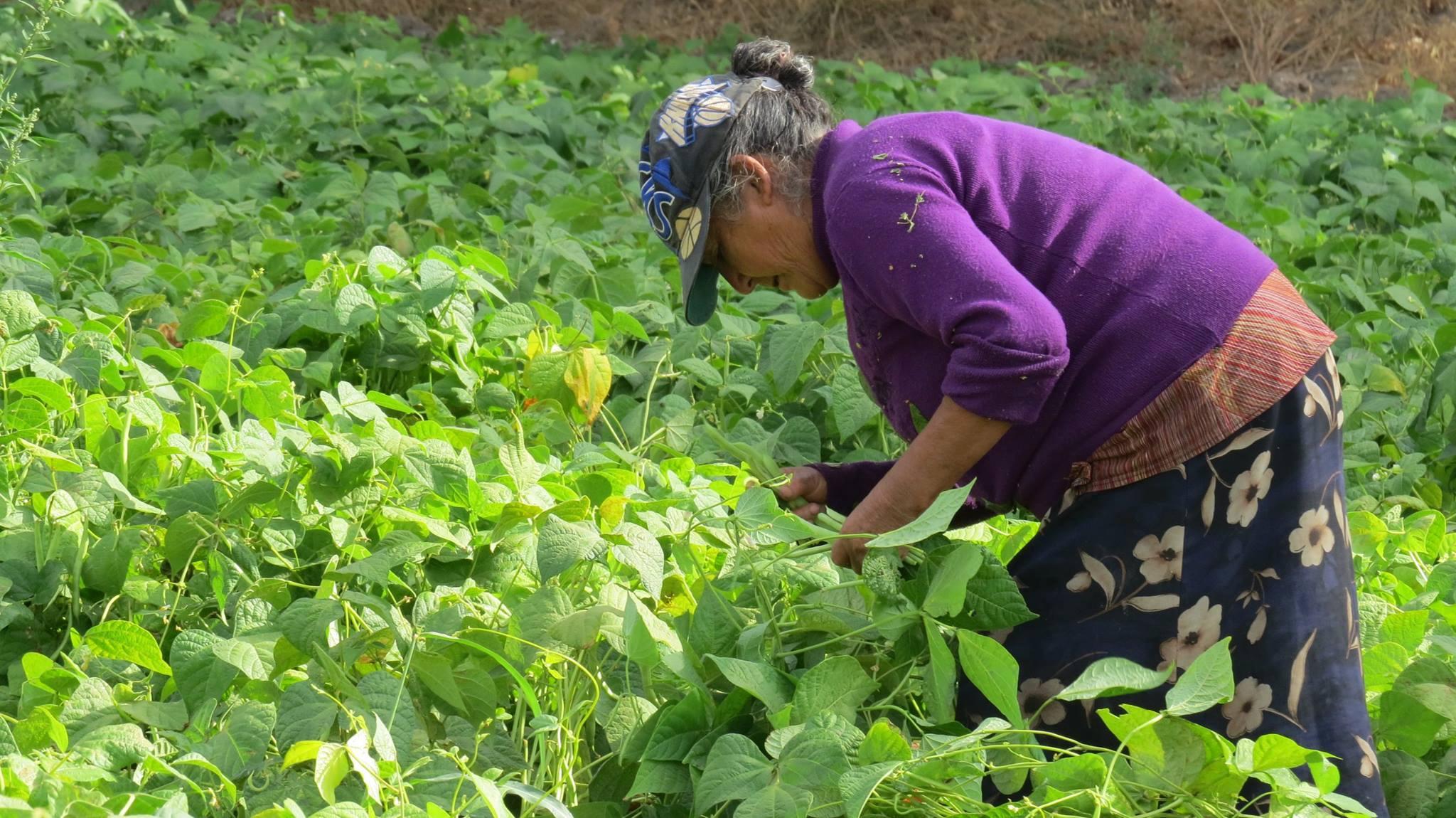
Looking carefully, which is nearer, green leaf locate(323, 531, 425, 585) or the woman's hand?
green leaf locate(323, 531, 425, 585)

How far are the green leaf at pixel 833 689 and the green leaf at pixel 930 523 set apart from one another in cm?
15

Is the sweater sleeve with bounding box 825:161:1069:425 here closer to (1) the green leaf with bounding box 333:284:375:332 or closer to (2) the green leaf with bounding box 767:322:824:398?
(2) the green leaf with bounding box 767:322:824:398

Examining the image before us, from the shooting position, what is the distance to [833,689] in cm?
157

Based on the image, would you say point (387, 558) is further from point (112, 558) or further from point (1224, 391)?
point (1224, 391)

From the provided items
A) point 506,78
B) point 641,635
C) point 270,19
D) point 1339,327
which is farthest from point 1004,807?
point 270,19

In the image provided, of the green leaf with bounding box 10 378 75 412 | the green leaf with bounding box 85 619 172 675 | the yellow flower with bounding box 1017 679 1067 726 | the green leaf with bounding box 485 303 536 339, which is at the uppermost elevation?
the green leaf with bounding box 10 378 75 412

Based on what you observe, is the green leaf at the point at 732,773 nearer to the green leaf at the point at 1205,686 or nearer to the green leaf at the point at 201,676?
the green leaf at the point at 1205,686

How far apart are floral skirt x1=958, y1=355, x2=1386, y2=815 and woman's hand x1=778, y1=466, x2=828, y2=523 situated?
0.35 meters

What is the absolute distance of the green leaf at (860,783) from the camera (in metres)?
1.32

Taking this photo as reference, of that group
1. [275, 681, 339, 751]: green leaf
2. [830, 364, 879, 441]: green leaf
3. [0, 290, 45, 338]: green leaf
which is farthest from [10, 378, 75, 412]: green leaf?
[830, 364, 879, 441]: green leaf

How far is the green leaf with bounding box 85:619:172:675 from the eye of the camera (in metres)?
1.69

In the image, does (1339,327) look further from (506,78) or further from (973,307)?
(506,78)

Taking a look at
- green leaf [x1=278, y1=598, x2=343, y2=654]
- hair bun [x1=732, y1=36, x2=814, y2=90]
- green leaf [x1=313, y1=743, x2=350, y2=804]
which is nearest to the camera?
green leaf [x1=313, y1=743, x2=350, y2=804]

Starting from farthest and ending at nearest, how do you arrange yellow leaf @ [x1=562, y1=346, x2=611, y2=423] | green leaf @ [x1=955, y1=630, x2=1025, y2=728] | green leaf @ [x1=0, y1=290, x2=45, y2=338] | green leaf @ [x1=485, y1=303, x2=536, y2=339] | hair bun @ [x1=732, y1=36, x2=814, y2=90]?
green leaf @ [x1=485, y1=303, x2=536, y2=339], yellow leaf @ [x1=562, y1=346, x2=611, y2=423], green leaf @ [x1=0, y1=290, x2=45, y2=338], hair bun @ [x1=732, y1=36, x2=814, y2=90], green leaf @ [x1=955, y1=630, x2=1025, y2=728]
